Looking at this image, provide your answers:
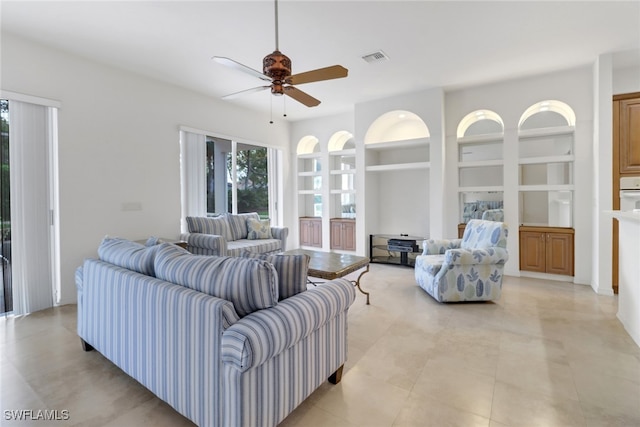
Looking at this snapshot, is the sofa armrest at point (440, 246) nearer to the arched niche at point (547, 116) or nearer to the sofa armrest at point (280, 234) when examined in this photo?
the arched niche at point (547, 116)

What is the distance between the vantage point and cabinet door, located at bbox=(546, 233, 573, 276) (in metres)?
4.41

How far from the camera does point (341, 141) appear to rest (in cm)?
685

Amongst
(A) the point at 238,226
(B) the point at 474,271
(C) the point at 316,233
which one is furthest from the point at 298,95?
(C) the point at 316,233

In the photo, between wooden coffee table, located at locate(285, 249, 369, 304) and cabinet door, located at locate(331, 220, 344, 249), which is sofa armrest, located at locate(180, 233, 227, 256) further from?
cabinet door, located at locate(331, 220, 344, 249)

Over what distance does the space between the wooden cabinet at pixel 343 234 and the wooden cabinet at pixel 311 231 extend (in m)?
0.40

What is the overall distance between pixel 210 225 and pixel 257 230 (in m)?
0.82

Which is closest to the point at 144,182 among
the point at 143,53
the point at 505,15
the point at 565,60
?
the point at 143,53

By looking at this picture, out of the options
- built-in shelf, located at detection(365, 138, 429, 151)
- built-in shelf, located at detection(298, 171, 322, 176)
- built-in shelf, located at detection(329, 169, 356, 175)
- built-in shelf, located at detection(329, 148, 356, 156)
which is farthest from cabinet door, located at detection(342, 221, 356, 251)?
built-in shelf, located at detection(365, 138, 429, 151)

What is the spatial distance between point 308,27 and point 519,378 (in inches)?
139

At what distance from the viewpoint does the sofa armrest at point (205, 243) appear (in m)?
4.32

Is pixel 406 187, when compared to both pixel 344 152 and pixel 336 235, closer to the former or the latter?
pixel 344 152

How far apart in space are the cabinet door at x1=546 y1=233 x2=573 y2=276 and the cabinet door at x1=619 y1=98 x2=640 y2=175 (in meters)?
1.10

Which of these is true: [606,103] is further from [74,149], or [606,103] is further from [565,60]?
[74,149]

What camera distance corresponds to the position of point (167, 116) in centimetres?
468
